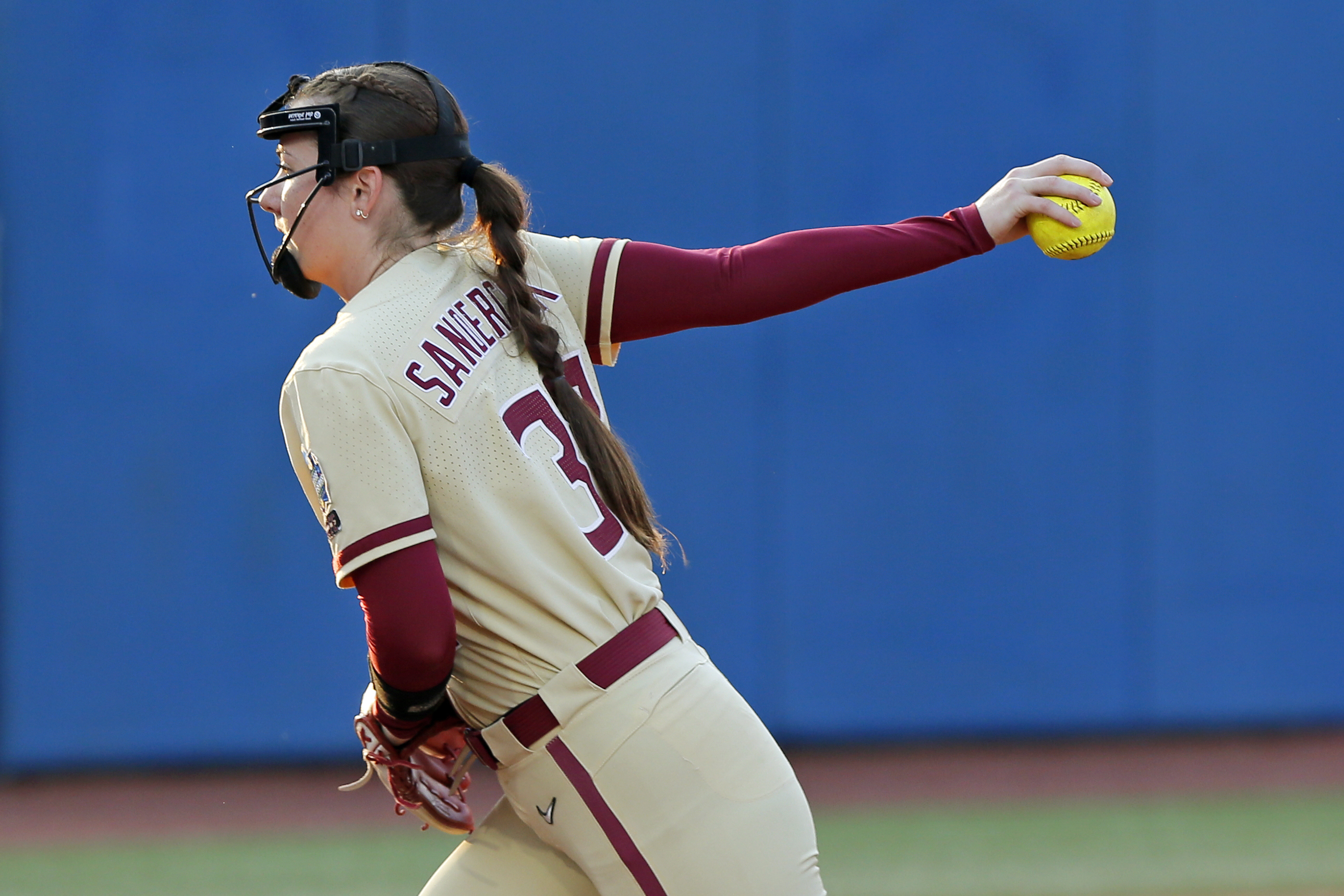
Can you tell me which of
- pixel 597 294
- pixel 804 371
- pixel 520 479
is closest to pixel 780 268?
pixel 597 294

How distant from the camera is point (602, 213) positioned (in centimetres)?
584

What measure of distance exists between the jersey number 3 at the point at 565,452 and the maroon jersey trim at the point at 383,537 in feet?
0.62

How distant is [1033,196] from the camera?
6.44 feet

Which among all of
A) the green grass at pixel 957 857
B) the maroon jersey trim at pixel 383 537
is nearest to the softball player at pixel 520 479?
the maroon jersey trim at pixel 383 537

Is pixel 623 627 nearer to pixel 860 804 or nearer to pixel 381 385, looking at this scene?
pixel 381 385

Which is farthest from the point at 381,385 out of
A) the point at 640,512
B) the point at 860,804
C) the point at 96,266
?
the point at 96,266

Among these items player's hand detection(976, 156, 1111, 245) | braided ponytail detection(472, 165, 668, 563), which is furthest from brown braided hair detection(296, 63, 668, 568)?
player's hand detection(976, 156, 1111, 245)

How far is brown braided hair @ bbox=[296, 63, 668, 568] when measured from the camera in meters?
1.84

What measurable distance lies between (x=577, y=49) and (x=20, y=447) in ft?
9.53

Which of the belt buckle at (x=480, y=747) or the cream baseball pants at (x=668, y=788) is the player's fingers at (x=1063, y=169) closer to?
the cream baseball pants at (x=668, y=788)

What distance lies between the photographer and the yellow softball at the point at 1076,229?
195cm

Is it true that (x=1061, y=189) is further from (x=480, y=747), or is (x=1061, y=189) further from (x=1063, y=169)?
(x=480, y=747)

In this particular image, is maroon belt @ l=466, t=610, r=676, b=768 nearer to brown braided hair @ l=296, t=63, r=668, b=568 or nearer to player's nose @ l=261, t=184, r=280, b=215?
brown braided hair @ l=296, t=63, r=668, b=568

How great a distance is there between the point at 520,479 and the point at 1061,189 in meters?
0.91
